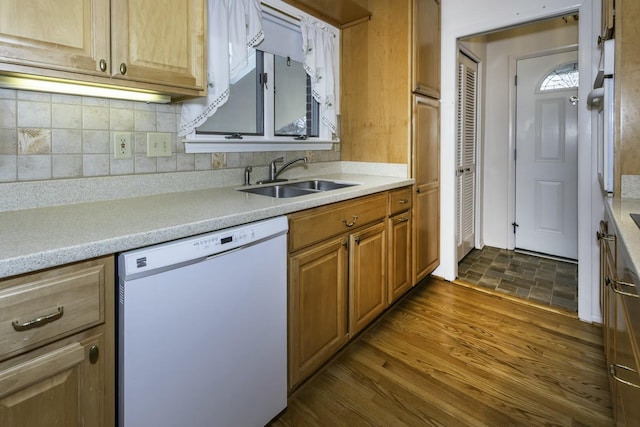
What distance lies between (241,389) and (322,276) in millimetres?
614

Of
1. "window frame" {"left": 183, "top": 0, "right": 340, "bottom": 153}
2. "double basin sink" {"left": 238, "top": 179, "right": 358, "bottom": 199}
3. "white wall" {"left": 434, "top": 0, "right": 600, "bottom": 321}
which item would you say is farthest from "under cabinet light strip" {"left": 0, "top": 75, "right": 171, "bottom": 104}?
"white wall" {"left": 434, "top": 0, "right": 600, "bottom": 321}

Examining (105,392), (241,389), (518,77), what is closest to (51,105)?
(105,392)

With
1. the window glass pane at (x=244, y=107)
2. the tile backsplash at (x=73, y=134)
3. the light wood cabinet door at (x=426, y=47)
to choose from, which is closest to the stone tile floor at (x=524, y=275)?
the light wood cabinet door at (x=426, y=47)

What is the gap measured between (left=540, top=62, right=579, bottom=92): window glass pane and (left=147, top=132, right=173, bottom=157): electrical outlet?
359cm

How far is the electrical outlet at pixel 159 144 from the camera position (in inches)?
66.1

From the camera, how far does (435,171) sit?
294cm

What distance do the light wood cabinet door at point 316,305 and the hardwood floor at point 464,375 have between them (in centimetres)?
16

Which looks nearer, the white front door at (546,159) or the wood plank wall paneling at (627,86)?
the wood plank wall paneling at (627,86)

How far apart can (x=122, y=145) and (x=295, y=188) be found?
0.98 metres

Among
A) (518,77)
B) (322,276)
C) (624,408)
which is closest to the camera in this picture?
(624,408)

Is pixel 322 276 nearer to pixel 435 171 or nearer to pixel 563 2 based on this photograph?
pixel 435 171

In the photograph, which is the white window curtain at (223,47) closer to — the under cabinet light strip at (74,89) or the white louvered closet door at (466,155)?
the under cabinet light strip at (74,89)

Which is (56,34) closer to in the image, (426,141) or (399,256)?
(399,256)

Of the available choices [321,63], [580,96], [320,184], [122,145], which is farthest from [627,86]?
[122,145]
